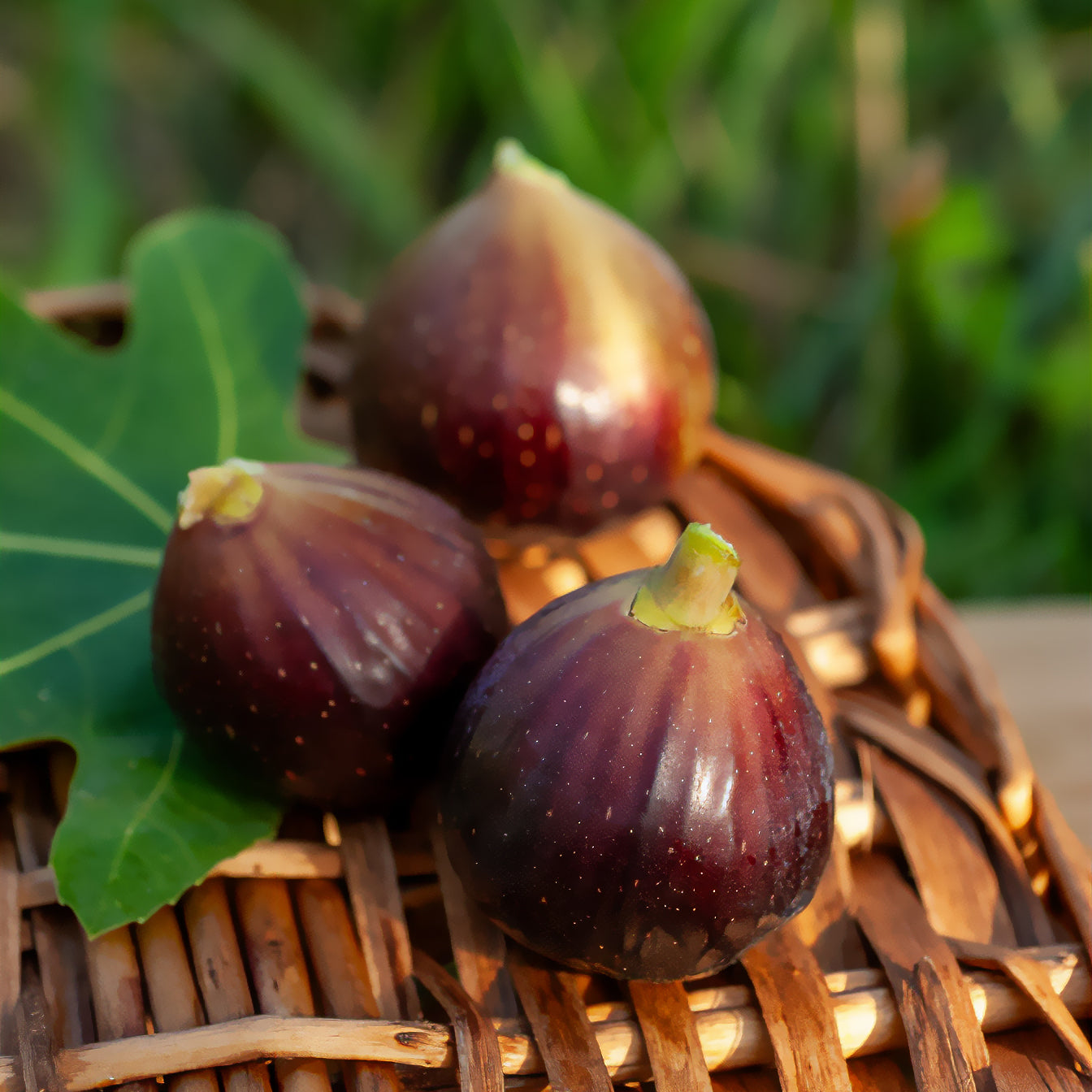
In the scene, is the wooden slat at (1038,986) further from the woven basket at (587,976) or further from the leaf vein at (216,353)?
the leaf vein at (216,353)

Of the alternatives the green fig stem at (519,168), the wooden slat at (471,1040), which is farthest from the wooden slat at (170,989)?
the green fig stem at (519,168)

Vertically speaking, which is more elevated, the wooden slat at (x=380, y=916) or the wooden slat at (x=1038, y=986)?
the wooden slat at (x=380, y=916)

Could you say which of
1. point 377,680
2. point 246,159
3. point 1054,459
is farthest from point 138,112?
point 377,680

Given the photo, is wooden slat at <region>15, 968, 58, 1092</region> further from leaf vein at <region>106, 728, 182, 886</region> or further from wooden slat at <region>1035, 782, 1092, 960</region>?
wooden slat at <region>1035, 782, 1092, 960</region>

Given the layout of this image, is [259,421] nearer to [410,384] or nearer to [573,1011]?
[410,384]

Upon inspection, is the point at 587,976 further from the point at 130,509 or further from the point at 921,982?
the point at 130,509

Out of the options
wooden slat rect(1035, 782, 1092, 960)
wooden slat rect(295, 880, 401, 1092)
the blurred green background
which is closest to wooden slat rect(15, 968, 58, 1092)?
wooden slat rect(295, 880, 401, 1092)

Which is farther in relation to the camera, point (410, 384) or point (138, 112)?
point (138, 112)
